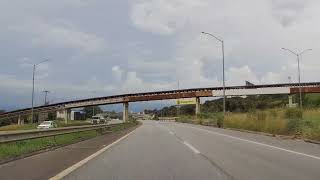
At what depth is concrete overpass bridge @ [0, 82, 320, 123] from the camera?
114619 mm

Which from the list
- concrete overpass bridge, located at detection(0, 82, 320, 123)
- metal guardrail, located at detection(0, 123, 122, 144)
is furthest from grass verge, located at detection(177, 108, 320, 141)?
concrete overpass bridge, located at detection(0, 82, 320, 123)

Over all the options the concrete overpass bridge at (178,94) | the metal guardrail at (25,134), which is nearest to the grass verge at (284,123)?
the metal guardrail at (25,134)

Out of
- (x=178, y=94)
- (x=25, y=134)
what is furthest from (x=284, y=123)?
(x=178, y=94)

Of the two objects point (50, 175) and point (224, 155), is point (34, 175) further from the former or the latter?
point (224, 155)

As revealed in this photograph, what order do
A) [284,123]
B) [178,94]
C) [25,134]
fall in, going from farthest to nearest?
[178,94]
[284,123]
[25,134]

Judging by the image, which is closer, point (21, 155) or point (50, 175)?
point (50, 175)

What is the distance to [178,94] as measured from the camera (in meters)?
128

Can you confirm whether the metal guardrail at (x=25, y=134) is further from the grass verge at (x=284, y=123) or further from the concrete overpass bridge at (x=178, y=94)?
the concrete overpass bridge at (x=178, y=94)

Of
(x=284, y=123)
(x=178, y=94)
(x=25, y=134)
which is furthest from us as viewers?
(x=178, y=94)

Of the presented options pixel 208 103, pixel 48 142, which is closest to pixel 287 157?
pixel 48 142

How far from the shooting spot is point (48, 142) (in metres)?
28.0

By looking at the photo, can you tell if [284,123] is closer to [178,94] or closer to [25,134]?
[25,134]

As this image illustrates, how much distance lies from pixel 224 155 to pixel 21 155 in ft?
24.7

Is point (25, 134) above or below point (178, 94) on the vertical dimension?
below
